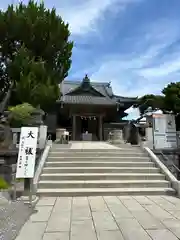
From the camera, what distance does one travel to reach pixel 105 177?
25.1 ft

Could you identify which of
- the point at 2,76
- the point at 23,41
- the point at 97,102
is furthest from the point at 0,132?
the point at 97,102

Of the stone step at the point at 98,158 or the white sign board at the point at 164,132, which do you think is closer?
the stone step at the point at 98,158

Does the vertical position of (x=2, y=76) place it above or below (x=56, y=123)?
above

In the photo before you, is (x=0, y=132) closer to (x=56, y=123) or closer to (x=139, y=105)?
(x=56, y=123)

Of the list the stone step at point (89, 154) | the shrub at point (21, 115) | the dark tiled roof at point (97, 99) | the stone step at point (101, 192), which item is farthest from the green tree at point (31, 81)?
the stone step at point (101, 192)

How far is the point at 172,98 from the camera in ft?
57.8

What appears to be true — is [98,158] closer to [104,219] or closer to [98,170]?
[98,170]

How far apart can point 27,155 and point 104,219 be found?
2405mm

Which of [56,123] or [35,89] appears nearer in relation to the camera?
[35,89]

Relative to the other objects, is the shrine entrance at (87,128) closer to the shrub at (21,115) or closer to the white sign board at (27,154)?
the shrub at (21,115)

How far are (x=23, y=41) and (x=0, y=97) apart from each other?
427 centimetres

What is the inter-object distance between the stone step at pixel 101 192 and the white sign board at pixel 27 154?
1.48 m

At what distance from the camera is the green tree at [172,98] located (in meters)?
17.4

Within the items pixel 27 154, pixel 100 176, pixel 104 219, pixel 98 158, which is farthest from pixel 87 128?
pixel 104 219
